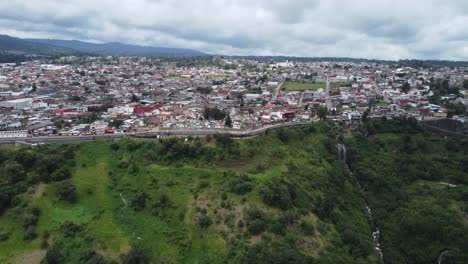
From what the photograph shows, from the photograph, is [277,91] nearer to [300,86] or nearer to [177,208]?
[300,86]

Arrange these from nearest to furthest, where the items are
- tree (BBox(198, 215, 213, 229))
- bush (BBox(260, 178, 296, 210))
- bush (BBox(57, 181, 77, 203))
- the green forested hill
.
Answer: the green forested hill
tree (BBox(198, 215, 213, 229))
bush (BBox(260, 178, 296, 210))
bush (BBox(57, 181, 77, 203))

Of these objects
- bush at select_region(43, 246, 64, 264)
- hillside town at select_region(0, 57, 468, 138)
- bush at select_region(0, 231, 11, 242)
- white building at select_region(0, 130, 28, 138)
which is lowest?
bush at select_region(43, 246, 64, 264)

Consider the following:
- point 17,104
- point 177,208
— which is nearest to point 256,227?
point 177,208

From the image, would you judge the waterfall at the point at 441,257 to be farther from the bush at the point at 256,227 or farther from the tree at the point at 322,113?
the tree at the point at 322,113

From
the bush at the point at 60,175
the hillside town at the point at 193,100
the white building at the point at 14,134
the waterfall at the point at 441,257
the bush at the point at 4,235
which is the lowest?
the waterfall at the point at 441,257

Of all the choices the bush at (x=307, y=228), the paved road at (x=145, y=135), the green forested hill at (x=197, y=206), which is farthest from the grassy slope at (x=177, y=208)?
the paved road at (x=145, y=135)

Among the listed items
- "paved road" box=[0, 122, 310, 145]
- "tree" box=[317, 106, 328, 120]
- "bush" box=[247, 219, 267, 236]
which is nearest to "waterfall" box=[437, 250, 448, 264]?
"bush" box=[247, 219, 267, 236]

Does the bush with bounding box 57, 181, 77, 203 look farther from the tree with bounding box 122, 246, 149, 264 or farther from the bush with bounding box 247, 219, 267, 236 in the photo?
the bush with bounding box 247, 219, 267, 236
